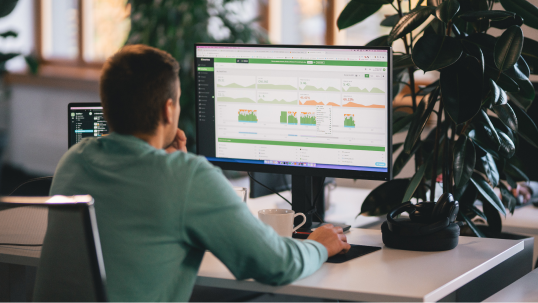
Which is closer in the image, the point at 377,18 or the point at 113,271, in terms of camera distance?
the point at 113,271

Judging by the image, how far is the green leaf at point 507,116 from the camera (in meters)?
1.65

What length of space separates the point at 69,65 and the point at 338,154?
17.3ft

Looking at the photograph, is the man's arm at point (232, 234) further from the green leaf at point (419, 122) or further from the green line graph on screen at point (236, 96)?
the green leaf at point (419, 122)

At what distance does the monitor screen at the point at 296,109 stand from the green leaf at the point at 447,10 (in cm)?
20

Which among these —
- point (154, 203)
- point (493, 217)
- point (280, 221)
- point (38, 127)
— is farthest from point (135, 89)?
point (38, 127)

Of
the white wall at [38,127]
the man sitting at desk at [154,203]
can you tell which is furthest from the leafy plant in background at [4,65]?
the man sitting at desk at [154,203]

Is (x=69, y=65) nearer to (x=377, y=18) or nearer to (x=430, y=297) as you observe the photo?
(x=377, y=18)

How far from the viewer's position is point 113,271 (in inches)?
39.8

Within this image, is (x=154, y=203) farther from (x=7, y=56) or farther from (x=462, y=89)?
(x=7, y=56)

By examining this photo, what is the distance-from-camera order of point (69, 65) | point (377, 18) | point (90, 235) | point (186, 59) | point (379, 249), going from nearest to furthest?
1. point (90, 235)
2. point (379, 249)
3. point (377, 18)
4. point (186, 59)
5. point (69, 65)

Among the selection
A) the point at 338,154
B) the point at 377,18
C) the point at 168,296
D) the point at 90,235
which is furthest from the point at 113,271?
the point at 377,18

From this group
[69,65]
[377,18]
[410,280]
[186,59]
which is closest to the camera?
[410,280]

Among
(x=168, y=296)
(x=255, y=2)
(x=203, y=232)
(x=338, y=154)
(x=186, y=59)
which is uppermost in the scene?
(x=255, y=2)

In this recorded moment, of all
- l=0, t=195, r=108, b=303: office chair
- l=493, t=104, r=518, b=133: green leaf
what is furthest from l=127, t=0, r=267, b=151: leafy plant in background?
l=0, t=195, r=108, b=303: office chair
